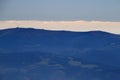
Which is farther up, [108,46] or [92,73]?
[108,46]
